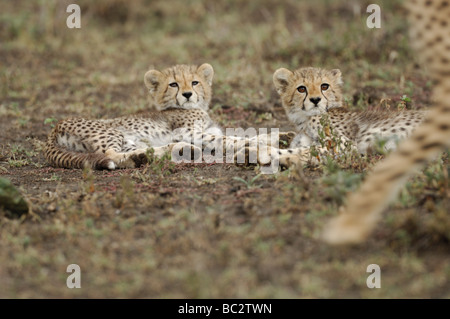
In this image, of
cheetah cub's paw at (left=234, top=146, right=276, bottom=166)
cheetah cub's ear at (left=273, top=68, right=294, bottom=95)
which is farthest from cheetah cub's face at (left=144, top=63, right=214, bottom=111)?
cheetah cub's paw at (left=234, top=146, right=276, bottom=166)

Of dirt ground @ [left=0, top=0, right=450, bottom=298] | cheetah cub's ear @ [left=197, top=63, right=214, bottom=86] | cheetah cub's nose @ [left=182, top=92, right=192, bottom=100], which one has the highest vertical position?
cheetah cub's ear @ [left=197, top=63, right=214, bottom=86]

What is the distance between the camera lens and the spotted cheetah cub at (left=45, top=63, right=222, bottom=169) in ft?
18.5

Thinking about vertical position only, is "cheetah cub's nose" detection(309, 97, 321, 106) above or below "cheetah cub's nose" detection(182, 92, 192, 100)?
below

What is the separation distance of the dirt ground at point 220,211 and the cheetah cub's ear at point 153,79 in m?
0.75

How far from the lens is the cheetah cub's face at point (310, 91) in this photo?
587 cm

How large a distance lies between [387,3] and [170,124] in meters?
5.67

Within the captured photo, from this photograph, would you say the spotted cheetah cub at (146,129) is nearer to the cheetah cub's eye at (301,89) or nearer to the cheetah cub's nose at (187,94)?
the cheetah cub's nose at (187,94)

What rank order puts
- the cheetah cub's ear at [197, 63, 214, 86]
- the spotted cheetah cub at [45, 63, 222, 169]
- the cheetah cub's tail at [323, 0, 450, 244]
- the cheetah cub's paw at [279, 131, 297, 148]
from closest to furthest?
the cheetah cub's tail at [323, 0, 450, 244] < the spotted cheetah cub at [45, 63, 222, 169] < the cheetah cub's paw at [279, 131, 297, 148] < the cheetah cub's ear at [197, 63, 214, 86]

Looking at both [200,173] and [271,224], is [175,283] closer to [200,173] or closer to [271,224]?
[271,224]

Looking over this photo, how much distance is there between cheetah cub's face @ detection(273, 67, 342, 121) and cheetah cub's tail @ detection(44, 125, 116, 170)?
183 centimetres

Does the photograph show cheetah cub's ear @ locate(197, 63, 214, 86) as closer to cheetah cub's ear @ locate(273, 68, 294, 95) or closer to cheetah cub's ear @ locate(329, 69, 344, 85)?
cheetah cub's ear @ locate(273, 68, 294, 95)

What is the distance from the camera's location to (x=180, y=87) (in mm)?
6789

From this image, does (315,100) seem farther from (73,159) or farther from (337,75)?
(73,159)

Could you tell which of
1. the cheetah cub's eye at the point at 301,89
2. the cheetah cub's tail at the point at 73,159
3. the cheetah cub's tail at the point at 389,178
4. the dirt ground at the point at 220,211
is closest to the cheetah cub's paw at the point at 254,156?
the dirt ground at the point at 220,211
